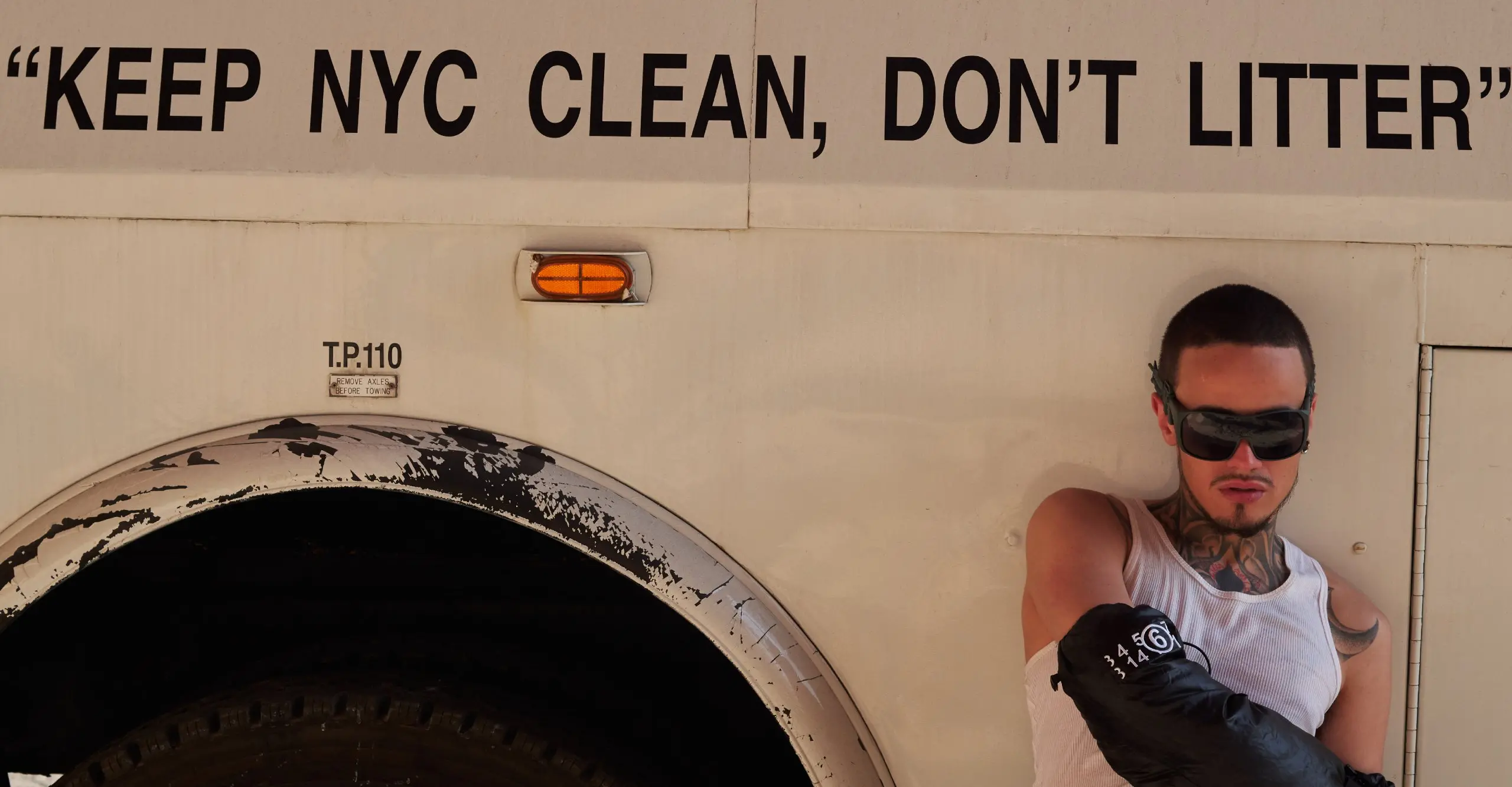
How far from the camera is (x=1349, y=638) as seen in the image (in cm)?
157

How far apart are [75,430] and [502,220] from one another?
2.42ft

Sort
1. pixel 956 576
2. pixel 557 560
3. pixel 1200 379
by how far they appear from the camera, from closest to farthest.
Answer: pixel 1200 379, pixel 956 576, pixel 557 560

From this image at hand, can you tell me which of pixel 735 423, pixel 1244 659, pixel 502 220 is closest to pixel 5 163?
pixel 502 220

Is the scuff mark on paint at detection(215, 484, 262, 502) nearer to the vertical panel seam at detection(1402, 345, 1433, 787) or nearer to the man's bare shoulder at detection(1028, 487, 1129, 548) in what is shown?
the man's bare shoulder at detection(1028, 487, 1129, 548)

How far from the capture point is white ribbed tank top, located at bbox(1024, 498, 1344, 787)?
1522 millimetres

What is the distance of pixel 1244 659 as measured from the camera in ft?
5.03

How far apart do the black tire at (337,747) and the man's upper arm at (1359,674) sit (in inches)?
42.3

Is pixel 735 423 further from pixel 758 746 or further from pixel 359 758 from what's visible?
pixel 359 758

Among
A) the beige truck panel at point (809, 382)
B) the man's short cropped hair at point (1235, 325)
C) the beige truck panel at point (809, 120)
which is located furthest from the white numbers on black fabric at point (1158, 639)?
the beige truck panel at point (809, 120)

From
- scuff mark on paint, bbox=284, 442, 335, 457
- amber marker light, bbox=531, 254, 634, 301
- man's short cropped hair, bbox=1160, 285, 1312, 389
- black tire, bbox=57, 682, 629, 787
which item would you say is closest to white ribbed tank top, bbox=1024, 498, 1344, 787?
man's short cropped hair, bbox=1160, 285, 1312, 389

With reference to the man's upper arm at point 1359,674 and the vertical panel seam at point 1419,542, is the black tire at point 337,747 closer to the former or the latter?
the man's upper arm at point 1359,674

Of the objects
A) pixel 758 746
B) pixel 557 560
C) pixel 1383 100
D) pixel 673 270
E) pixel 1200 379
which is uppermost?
pixel 1383 100

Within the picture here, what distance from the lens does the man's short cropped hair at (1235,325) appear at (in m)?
1.52

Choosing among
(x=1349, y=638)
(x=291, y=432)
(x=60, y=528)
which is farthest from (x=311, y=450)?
(x=1349, y=638)
